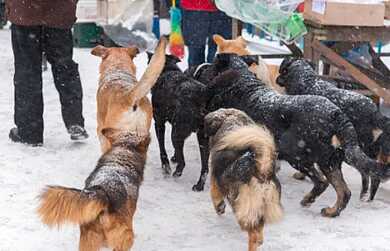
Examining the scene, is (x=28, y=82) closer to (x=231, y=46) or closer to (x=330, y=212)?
(x=231, y=46)

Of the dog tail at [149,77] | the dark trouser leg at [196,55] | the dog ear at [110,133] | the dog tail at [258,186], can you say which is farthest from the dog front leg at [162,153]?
the dark trouser leg at [196,55]

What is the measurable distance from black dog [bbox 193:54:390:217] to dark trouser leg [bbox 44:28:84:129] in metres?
1.86

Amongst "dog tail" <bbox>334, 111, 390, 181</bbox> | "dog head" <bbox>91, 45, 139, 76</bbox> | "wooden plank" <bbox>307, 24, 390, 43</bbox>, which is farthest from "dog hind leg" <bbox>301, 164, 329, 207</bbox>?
"wooden plank" <bbox>307, 24, 390, 43</bbox>

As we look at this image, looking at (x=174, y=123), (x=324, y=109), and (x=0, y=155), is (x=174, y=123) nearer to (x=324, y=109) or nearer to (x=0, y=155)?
(x=324, y=109)

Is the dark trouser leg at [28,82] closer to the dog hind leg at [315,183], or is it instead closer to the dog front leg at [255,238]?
the dog hind leg at [315,183]

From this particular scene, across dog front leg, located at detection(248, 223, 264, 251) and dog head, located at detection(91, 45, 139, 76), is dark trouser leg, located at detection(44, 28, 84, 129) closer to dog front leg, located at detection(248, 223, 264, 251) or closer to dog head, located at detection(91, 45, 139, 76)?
dog head, located at detection(91, 45, 139, 76)

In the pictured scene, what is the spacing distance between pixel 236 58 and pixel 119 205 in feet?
8.53

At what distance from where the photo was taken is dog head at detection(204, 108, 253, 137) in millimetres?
4590

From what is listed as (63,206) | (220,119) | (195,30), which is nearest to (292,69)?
(220,119)

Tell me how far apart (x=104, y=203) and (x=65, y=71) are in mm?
3081

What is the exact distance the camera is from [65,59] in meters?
6.21

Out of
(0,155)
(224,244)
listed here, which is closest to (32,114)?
(0,155)

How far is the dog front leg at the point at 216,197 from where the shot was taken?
4562 millimetres

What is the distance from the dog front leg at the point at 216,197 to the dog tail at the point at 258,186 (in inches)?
20.3
